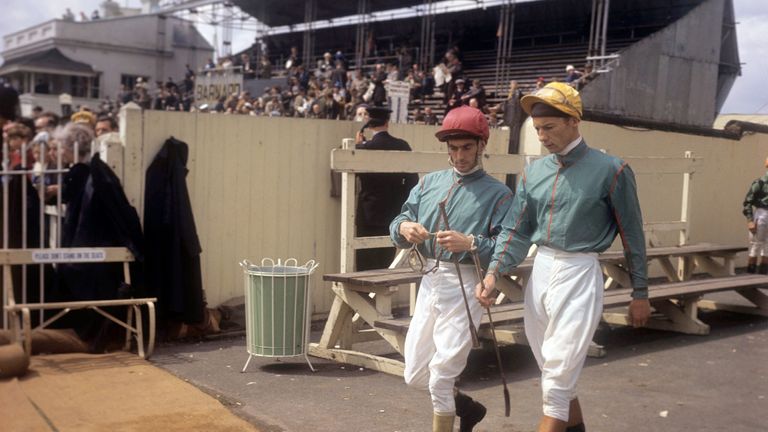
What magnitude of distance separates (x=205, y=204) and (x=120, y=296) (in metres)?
1.39

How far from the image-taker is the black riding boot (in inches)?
181

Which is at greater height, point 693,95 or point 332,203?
point 693,95

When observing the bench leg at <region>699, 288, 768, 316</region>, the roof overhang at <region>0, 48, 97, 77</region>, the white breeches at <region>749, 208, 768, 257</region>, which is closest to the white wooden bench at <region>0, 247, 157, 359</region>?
the bench leg at <region>699, 288, 768, 316</region>

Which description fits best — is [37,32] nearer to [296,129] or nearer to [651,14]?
[651,14]

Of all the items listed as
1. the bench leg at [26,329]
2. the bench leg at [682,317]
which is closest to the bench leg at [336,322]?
the bench leg at [26,329]

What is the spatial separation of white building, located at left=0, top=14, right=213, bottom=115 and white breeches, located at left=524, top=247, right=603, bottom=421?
1839 inches

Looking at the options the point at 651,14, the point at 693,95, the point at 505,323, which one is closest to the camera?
the point at 505,323

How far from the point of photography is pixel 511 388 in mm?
6250

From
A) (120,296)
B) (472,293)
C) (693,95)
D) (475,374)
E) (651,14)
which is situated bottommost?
(475,374)

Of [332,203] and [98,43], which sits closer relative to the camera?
[332,203]

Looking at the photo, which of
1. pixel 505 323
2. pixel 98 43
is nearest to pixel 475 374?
pixel 505 323

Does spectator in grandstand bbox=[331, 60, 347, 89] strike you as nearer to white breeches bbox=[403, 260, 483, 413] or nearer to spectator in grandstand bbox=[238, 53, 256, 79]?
spectator in grandstand bbox=[238, 53, 256, 79]

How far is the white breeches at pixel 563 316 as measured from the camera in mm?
4023

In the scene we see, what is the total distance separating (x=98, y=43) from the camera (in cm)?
5078
